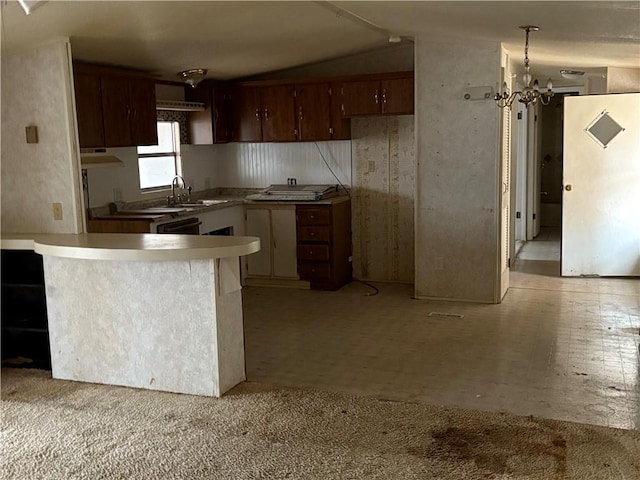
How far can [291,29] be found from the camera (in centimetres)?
504

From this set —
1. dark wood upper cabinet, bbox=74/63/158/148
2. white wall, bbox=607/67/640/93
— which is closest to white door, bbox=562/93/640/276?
white wall, bbox=607/67/640/93

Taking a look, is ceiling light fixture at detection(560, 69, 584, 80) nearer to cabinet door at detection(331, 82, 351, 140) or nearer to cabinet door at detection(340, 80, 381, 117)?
cabinet door at detection(340, 80, 381, 117)

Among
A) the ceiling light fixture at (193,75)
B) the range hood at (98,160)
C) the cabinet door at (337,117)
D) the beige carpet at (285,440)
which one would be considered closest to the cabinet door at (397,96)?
the cabinet door at (337,117)

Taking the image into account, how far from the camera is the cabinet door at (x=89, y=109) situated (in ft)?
16.5

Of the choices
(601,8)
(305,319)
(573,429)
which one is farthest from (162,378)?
(601,8)

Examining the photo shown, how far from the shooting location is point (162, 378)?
3877 millimetres

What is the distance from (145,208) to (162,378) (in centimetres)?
269

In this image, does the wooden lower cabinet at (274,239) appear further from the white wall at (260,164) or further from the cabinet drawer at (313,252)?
the white wall at (260,164)

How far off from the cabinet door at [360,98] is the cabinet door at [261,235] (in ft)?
4.31

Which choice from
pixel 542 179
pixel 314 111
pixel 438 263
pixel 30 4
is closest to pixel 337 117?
pixel 314 111

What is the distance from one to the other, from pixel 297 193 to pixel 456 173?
65.1 inches

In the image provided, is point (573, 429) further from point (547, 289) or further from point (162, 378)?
point (547, 289)

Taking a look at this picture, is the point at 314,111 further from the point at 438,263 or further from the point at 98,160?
the point at 98,160

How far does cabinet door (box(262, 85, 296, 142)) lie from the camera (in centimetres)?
679
